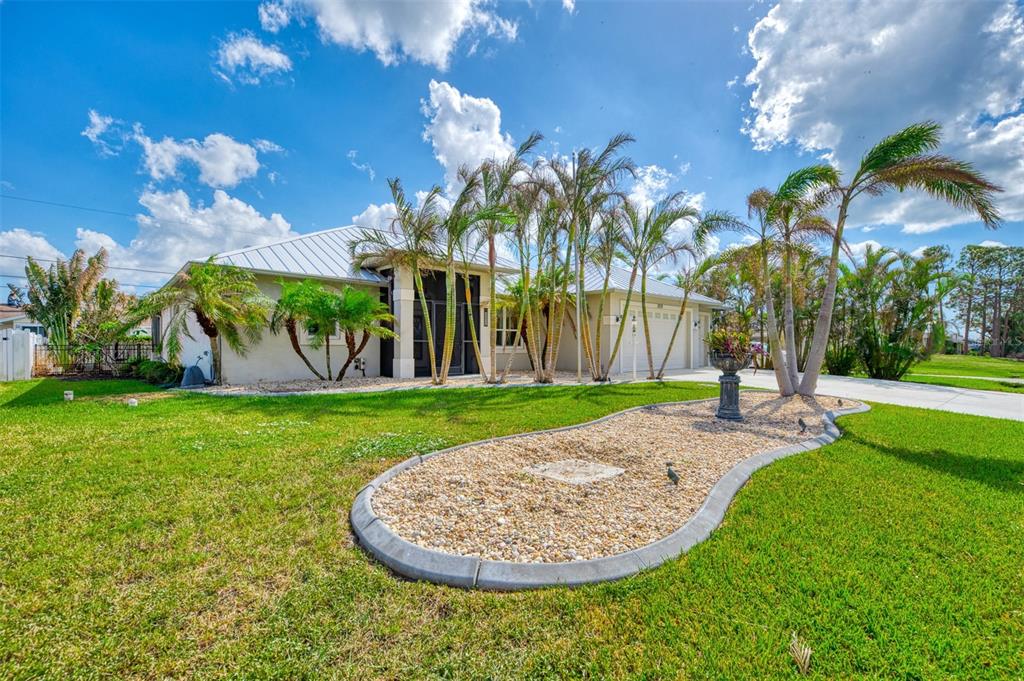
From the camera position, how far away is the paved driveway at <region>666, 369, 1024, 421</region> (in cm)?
895

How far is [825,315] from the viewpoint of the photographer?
30.7 ft

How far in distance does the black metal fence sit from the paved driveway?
78.2 feet

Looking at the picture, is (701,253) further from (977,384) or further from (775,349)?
(977,384)

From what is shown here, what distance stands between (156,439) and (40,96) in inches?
601

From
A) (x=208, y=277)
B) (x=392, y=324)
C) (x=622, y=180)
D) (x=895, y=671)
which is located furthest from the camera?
(x=392, y=324)

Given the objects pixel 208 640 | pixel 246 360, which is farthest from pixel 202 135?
pixel 208 640

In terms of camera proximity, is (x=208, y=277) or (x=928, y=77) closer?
(x=928, y=77)

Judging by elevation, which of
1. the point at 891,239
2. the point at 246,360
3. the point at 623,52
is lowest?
the point at 246,360

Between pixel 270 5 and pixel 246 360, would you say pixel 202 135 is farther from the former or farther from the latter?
pixel 246 360

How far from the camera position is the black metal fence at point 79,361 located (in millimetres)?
15820

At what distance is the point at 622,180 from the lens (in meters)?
A: 12.1

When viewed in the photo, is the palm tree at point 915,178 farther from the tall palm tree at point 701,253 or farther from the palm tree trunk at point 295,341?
the palm tree trunk at point 295,341

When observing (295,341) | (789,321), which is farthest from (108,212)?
(789,321)

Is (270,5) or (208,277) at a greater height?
(270,5)
